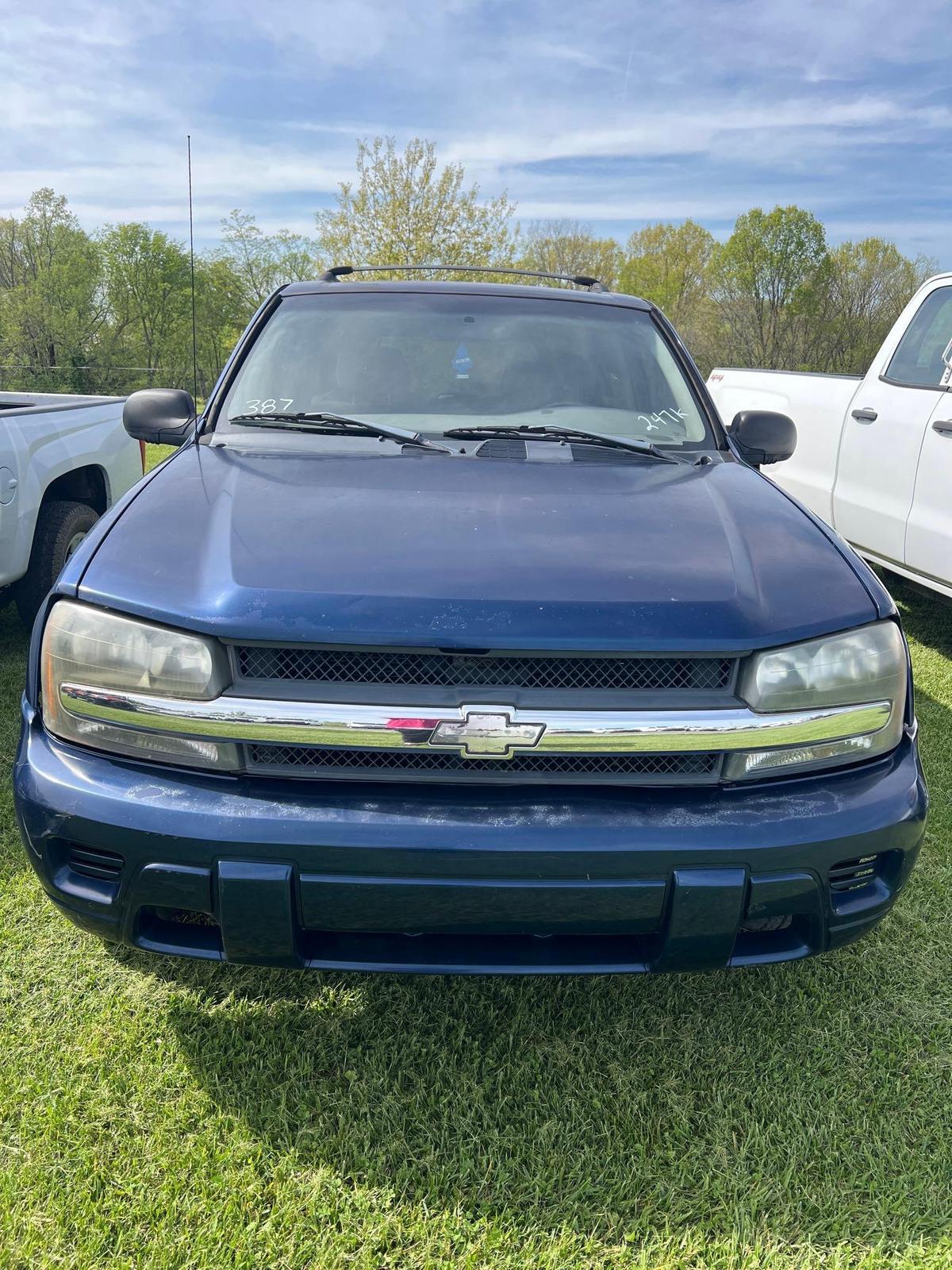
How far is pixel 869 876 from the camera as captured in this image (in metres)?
1.86

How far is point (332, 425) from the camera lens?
2.57 metres

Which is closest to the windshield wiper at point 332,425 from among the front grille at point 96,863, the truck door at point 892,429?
the front grille at point 96,863

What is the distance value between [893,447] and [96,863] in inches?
180

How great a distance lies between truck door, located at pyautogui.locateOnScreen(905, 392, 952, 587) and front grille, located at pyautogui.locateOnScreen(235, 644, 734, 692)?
324 cm

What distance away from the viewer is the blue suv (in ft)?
5.50

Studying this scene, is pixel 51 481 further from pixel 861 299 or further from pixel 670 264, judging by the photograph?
pixel 670 264

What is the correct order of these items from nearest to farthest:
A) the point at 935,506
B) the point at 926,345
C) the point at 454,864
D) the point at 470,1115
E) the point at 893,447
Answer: the point at 454,864, the point at 470,1115, the point at 935,506, the point at 893,447, the point at 926,345

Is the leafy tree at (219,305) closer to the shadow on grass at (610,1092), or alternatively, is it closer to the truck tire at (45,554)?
the truck tire at (45,554)

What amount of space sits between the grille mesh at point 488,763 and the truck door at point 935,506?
10.5 ft

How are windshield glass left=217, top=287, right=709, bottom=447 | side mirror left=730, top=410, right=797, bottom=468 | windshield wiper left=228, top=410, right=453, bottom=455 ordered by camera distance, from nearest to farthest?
1. windshield wiper left=228, top=410, right=453, bottom=455
2. windshield glass left=217, top=287, right=709, bottom=447
3. side mirror left=730, top=410, right=797, bottom=468

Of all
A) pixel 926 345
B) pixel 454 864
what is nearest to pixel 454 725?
pixel 454 864

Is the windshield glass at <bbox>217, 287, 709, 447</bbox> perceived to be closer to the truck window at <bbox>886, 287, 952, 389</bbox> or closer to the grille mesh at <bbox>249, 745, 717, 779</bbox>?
the grille mesh at <bbox>249, 745, 717, 779</bbox>

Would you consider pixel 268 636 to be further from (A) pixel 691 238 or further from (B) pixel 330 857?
(A) pixel 691 238

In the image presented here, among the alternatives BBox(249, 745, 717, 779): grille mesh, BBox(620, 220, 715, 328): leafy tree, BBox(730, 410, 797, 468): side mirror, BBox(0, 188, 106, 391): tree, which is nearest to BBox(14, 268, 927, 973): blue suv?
BBox(249, 745, 717, 779): grille mesh
